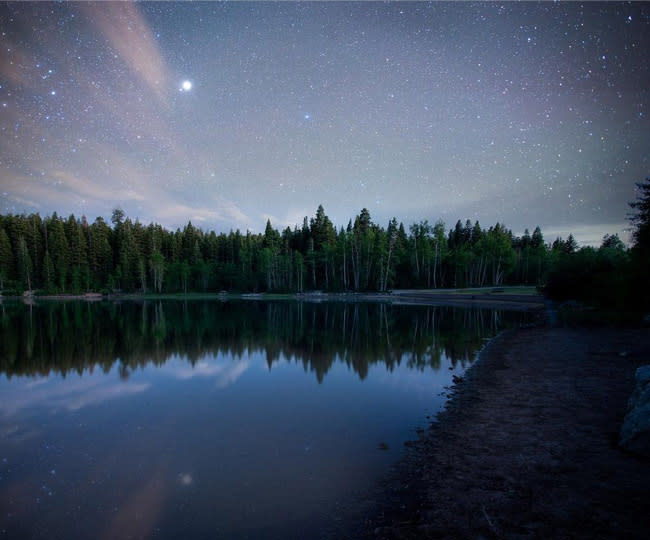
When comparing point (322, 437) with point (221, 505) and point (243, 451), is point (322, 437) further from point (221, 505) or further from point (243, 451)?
point (221, 505)

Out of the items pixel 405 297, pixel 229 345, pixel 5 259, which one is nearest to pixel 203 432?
pixel 229 345

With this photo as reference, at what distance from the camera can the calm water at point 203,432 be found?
5246mm

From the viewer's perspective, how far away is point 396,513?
4.93 meters

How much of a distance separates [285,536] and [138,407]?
757 cm

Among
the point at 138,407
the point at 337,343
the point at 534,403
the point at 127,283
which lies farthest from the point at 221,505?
the point at 127,283

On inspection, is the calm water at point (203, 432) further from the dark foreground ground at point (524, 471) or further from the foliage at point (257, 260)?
the foliage at point (257, 260)

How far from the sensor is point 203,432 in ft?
27.5

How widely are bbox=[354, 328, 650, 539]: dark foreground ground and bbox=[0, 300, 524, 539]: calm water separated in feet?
2.56

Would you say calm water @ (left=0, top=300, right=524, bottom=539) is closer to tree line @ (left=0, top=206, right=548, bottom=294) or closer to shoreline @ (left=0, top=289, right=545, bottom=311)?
shoreline @ (left=0, top=289, right=545, bottom=311)

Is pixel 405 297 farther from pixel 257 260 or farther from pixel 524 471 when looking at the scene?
pixel 524 471

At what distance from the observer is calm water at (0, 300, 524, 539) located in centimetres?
525

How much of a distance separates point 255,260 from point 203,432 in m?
87.0

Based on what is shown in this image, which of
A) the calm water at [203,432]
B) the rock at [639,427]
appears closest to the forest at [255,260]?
the calm water at [203,432]

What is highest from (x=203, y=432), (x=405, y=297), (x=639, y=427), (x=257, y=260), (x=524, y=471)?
(x=257, y=260)
